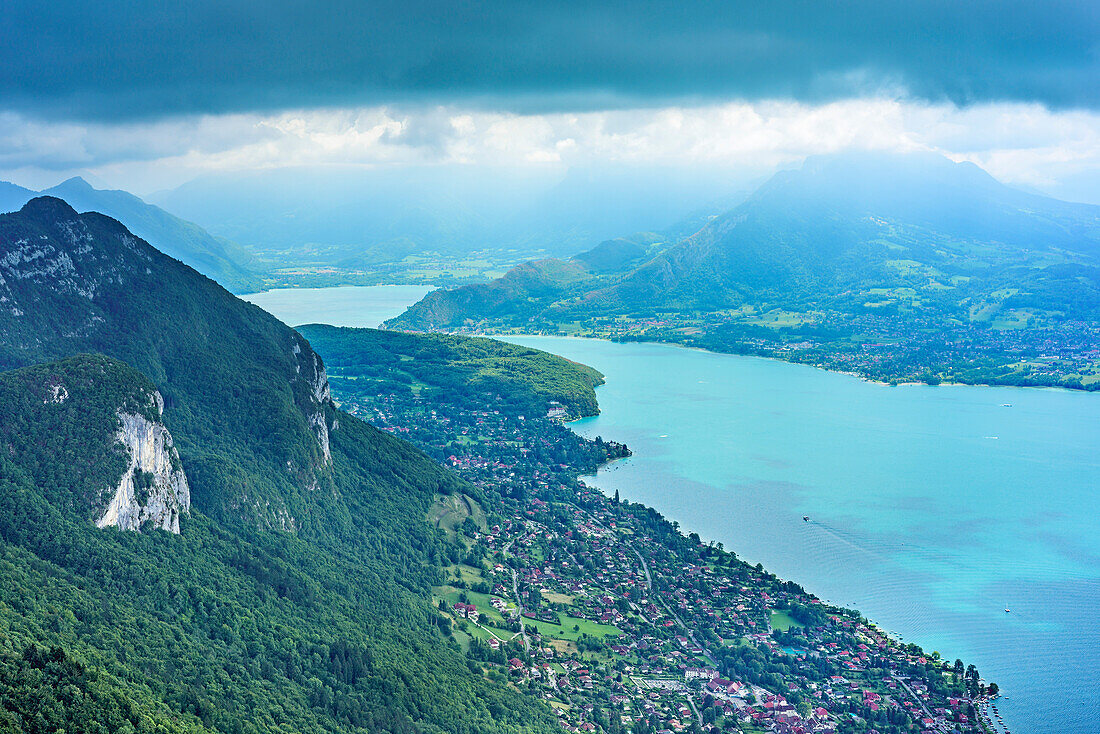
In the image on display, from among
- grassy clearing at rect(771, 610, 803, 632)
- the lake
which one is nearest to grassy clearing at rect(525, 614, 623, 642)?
grassy clearing at rect(771, 610, 803, 632)

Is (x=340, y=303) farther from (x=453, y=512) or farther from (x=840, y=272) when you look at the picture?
(x=453, y=512)

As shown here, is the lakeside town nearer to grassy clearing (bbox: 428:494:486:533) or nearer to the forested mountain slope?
grassy clearing (bbox: 428:494:486:533)

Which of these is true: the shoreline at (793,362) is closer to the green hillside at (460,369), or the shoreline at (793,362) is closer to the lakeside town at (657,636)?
the green hillside at (460,369)

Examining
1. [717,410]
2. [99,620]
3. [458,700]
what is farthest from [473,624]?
[717,410]

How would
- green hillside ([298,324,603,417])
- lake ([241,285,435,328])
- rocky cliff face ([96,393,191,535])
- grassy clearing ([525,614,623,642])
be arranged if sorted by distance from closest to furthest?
1. rocky cliff face ([96,393,191,535])
2. grassy clearing ([525,614,623,642])
3. green hillside ([298,324,603,417])
4. lake ([241,285,435,328])

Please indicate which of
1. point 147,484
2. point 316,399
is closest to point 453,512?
point 316,399

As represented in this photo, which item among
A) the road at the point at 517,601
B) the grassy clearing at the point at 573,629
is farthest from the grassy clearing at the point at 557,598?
the grassy clearing at the point at 573,629
